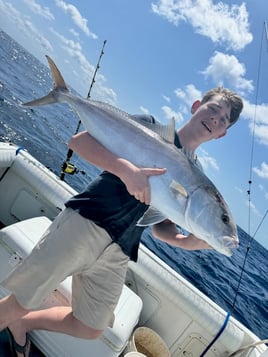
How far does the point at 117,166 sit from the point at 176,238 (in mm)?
931

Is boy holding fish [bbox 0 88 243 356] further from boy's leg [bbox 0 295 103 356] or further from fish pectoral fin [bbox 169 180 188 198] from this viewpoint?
fish pectoral fin [bbox 169 180 188 198]

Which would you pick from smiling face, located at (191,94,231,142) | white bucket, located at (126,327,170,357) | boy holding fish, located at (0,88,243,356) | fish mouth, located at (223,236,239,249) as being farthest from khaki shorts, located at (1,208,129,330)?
white bucket, located at (126,327,170,357)

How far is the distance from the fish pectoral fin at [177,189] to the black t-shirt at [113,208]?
405mm

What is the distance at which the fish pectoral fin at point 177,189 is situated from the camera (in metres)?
2.00

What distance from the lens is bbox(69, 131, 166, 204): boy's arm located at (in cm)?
199

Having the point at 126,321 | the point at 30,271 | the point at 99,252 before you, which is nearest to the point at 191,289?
the point at 126,321

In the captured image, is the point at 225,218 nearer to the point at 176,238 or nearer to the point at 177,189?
the point at 177,189

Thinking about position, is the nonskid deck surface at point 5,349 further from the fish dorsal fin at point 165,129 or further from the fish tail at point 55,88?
the fish dorsal fin at point 165,129

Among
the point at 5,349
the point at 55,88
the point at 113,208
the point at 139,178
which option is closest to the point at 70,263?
the point at 113,208

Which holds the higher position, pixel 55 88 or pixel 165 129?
pixel 165 129

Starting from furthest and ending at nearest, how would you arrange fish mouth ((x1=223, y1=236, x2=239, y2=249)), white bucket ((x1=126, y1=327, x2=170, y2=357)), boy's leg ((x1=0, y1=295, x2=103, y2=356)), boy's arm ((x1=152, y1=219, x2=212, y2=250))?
white bucket ((x1=126, y1=327, x2=170, y2=357))
boy's arm ((x1=152, y1=219, x2=212, y2=250))
boy's leg ((x1=0, y1=295, x2=103, y2=356))
fish mouth ((x1=223, y1=236, x2=239, y2=249))

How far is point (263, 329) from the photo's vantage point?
11016mm

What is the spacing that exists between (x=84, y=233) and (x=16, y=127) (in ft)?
52.5

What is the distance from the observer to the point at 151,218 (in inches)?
79.3
